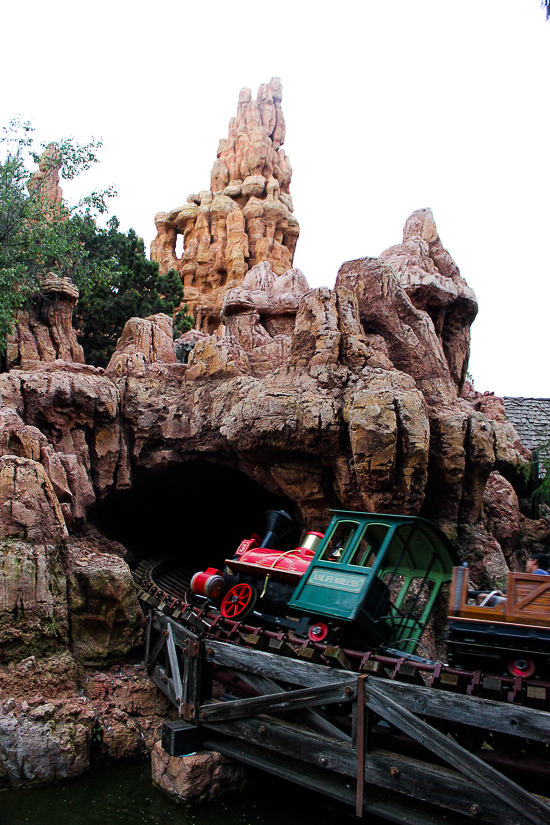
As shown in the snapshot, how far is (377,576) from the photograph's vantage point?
7.70 metres


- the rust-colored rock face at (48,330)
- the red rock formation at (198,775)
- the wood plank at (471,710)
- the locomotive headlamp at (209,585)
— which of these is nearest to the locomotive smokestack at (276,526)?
the locomotive headlamp at (209,585)

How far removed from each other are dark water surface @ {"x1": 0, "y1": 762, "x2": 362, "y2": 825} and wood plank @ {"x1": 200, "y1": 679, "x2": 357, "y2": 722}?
1.08m

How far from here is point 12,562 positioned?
868 centimetres

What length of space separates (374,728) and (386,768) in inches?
24.3

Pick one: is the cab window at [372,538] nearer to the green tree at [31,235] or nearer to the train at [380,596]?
the train at [380,596]

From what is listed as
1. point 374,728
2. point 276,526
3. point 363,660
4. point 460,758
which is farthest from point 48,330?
point 460,758

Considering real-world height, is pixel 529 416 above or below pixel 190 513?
above

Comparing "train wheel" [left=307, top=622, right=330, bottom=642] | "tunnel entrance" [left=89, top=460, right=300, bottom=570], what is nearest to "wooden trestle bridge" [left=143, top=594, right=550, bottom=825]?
"train wheel" [left=307, top=622, right=330, bottom=642]

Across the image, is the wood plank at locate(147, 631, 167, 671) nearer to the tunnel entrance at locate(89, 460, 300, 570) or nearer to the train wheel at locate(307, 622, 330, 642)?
the train wheel at locate(307, 622, 330, 642)

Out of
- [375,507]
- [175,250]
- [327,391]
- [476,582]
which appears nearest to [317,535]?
[375,507]

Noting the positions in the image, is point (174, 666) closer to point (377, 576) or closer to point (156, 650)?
point (156, 650)

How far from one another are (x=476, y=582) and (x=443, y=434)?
285 cm

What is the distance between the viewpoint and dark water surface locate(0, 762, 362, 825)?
7238 millimetres

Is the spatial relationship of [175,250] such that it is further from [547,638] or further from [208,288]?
[547,638]
